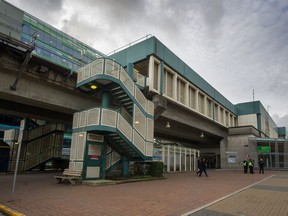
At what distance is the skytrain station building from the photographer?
1334cm

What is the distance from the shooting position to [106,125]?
1334 cm

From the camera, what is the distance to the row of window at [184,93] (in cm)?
2184

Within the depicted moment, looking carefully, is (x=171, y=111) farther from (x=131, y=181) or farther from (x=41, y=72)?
(x=41, y=72)

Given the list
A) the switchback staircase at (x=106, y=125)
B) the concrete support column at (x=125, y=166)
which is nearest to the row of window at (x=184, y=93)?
the switchback staircase at (x=106, y=125)

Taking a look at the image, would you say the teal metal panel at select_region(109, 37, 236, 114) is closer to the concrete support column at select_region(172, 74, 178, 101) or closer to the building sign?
the concrete support column at select_region(172, 74, 178, 101)

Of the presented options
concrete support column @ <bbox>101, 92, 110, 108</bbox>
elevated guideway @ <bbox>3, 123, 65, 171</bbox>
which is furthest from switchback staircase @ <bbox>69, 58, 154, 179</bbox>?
elevated guideway @ <bbox>3, 123, 65, 171</bbox>

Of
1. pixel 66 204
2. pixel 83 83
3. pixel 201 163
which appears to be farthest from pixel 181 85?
pixel 66 204

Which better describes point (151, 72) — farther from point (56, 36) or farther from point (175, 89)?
point (56, 36)

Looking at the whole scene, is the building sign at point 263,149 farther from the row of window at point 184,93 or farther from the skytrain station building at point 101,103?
the row of window at point 184,93

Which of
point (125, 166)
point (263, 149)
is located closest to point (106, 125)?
point (125, 166)

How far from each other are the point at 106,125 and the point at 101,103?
405 centimetres

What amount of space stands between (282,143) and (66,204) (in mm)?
36922

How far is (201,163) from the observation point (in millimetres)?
20531

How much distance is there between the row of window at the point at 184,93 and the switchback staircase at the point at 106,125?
513 centimetres
